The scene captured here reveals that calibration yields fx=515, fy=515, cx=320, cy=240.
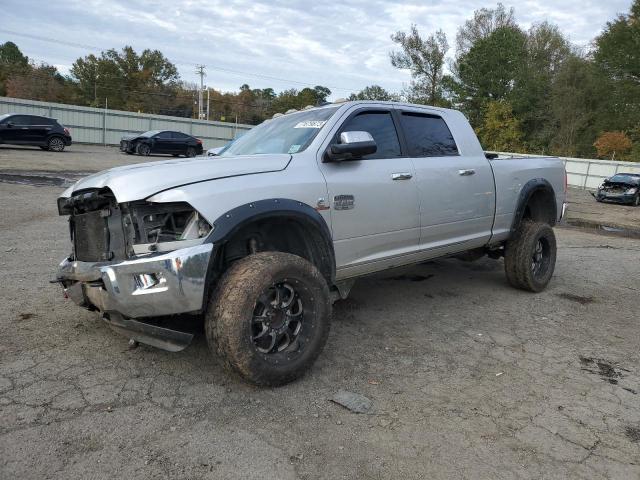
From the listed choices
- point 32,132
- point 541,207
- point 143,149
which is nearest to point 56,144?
point 32,132

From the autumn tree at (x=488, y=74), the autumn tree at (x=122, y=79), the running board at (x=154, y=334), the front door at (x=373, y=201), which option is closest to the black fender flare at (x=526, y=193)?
the front door at (x=373, y=201)

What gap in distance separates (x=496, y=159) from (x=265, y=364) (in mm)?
3608

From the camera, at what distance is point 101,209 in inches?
127

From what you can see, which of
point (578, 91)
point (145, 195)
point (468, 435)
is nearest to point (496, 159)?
point (468, 435)

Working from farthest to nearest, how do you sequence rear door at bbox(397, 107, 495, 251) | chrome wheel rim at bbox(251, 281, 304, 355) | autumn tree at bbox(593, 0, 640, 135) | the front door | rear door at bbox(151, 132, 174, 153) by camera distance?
autumn tree at bbox(593, 0, 640, 135) < rear door at bbox(151, 132, 174, 153) < rear door at bbox(397, 107, 495, 251) < the front door < chrome wheel rim at bbox(251, 281, 304, 355)

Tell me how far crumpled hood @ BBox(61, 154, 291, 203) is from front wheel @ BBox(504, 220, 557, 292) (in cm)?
319

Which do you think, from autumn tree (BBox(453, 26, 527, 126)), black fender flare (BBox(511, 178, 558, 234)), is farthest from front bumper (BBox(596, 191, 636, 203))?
autumn tree (BBox(453, 26, 527, 126))

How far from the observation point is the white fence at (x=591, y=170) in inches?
1177

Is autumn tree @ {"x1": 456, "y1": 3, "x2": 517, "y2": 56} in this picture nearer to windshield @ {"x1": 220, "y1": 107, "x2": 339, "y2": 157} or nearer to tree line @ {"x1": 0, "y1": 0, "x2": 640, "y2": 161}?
tree line @ {"x1": 0, "y1": 0, "x2": 640, "y2": 161}

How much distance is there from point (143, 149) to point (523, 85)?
3709 centimetres

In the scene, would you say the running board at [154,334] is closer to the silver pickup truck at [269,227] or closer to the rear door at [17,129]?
the silver pickup truck at [269,227]

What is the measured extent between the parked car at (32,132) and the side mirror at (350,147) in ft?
70.8

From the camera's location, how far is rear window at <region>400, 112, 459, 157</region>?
4.52 metres

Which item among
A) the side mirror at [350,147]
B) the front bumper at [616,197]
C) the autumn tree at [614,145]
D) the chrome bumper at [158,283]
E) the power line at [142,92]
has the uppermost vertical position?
the power line at [142,92]
